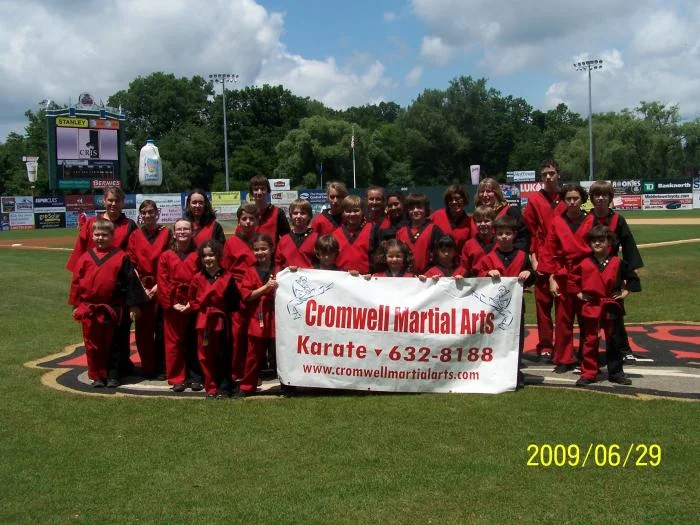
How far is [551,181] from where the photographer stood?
682 cm

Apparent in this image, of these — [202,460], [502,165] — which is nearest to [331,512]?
[202,460]

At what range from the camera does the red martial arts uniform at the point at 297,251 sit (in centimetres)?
629

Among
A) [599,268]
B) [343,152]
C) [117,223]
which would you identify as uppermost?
[343,152]

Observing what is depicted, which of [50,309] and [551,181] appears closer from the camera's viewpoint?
[551,181]

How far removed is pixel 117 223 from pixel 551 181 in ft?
14.3

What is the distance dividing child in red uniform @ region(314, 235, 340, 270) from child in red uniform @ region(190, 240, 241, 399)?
0.78m

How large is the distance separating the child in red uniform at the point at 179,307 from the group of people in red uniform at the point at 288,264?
0.01 m

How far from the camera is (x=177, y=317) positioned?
20.7 feet

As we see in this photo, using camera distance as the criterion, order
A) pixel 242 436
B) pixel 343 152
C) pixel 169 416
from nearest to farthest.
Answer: pixel 242 436
pixel 169 416
pixel 343 152

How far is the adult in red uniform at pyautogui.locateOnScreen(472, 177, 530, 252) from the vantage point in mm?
6543

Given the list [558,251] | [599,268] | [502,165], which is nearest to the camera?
[599,268]

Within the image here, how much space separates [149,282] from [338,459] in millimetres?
3214

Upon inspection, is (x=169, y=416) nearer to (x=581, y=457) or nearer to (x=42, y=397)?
(x=42, y=397)

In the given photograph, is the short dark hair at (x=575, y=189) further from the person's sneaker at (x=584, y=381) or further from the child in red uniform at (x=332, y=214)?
the child in red uniform at (x=332, y=214)
